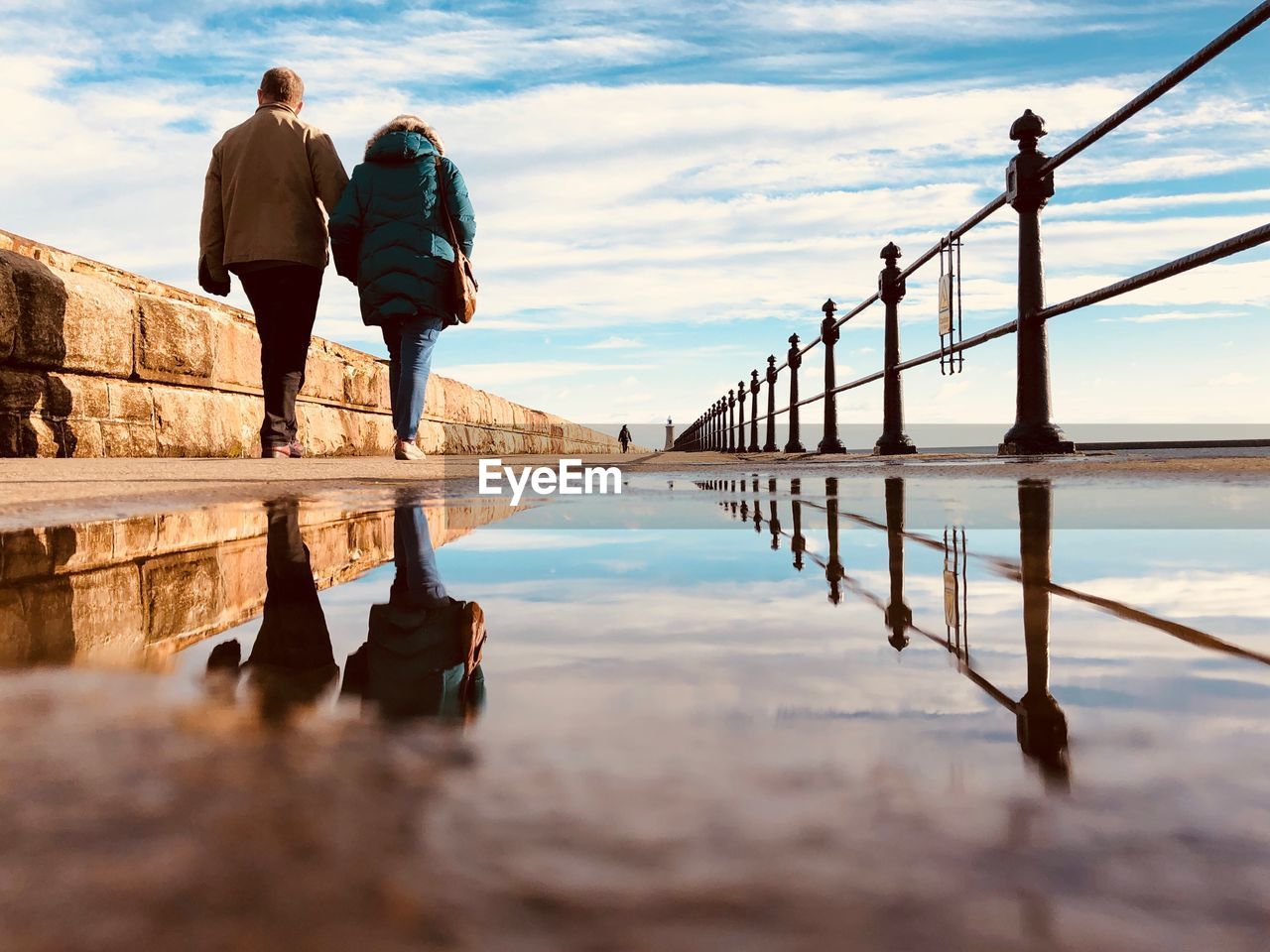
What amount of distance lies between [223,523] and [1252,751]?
1.54m

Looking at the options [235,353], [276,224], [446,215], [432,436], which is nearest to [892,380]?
[446,215]

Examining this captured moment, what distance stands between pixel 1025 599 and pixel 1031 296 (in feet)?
11.0

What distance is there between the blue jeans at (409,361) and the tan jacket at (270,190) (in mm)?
551

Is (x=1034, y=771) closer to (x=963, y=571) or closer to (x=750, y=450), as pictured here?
(x=963, y=571)

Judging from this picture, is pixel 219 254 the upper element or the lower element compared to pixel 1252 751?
upper

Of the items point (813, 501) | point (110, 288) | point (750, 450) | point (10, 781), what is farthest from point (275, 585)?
point (750, 450)

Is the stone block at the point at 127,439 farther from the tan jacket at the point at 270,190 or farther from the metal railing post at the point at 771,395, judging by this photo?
the metal railing post at the point at 771,395

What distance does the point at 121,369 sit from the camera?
18.0 ft

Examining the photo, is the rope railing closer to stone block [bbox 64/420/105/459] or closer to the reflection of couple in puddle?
the reflection of couple in puddle

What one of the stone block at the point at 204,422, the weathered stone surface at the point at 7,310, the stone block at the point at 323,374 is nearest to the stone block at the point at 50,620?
the weathered stone surface at the point at 7,310

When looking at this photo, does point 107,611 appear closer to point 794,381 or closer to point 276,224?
point 276,224

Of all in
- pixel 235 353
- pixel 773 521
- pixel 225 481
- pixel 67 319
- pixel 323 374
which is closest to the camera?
Result: pixel 773 521

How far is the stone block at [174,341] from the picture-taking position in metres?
5.73

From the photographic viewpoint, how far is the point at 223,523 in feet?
5.49
